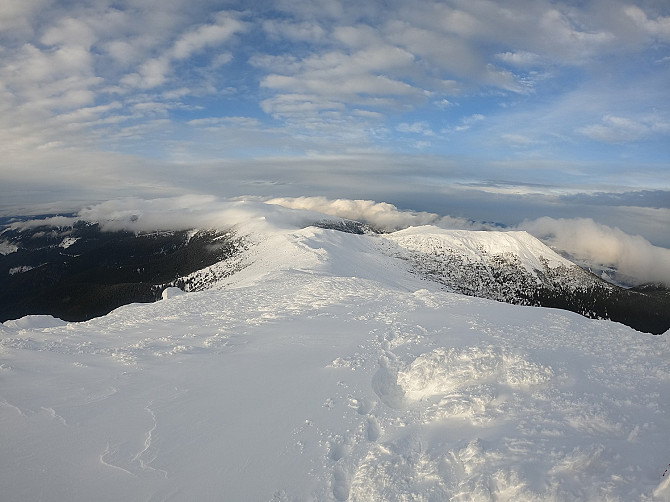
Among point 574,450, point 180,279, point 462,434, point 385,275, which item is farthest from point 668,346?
point 180,279

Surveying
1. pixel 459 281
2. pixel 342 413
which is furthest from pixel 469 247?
pixel 342 413

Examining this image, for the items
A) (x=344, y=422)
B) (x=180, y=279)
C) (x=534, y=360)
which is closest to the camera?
(x=344, y=422)

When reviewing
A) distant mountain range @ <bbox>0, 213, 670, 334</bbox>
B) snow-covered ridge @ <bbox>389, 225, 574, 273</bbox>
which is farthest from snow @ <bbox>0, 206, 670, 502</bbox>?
snow-covered ridge @ <bbox>389, 225, 574, 273</bbox>

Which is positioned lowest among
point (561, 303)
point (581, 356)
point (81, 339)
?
point (561, 303)

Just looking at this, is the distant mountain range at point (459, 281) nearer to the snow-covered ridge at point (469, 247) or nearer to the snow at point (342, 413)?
the snow-covered ridge at point (469, 247)

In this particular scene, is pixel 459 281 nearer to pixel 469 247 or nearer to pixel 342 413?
pixel 469 247

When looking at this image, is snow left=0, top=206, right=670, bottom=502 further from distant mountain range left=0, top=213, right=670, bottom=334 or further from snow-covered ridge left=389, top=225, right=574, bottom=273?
snow-covered ridge left=389, top=225, right=574, bottom=273

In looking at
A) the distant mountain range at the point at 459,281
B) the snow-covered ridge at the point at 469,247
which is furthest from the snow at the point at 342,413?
the snow-covered ridge at the point at 469,247

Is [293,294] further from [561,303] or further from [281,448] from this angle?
[561,303]
